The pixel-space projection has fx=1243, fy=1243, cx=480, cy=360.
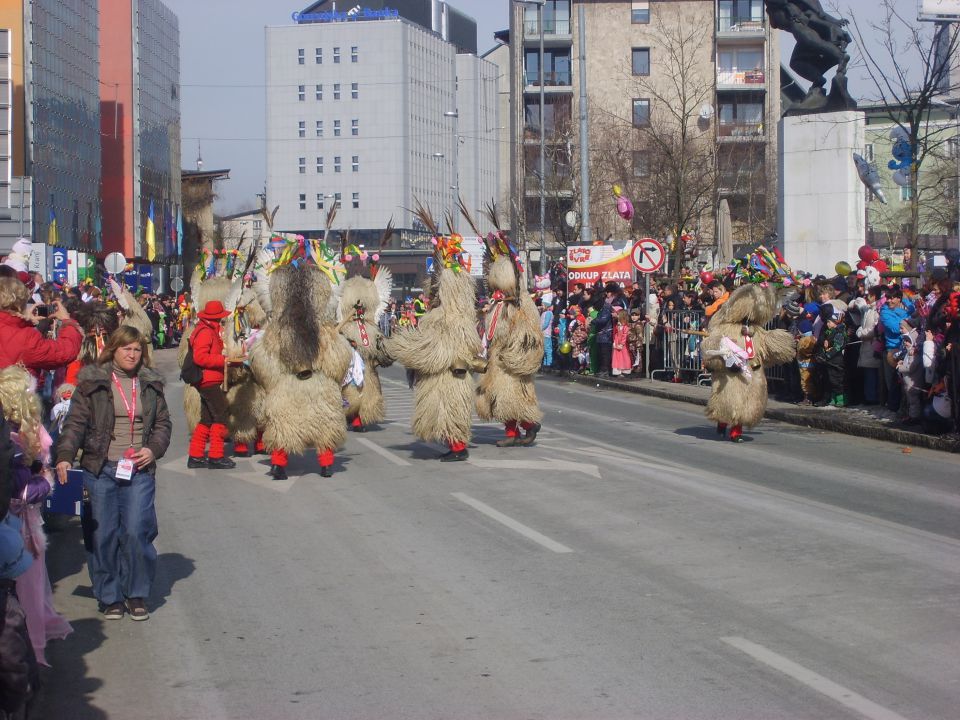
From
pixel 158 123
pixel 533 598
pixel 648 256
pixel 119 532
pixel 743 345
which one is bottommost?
pixel 533 598

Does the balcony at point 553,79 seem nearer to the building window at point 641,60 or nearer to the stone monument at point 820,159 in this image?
the building window at point 641,60

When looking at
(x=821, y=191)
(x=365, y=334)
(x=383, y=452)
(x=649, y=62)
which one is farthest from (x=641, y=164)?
(x=383, y=452)

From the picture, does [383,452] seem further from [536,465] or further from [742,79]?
[742,79]

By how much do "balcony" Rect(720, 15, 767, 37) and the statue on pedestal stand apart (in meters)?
34.8

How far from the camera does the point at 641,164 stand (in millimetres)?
41000

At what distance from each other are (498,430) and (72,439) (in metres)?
10.1

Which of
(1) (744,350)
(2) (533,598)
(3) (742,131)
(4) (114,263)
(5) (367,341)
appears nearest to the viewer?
(2) (533,598)

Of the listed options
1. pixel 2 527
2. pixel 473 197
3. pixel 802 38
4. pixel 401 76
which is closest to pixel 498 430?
pixel 2 527

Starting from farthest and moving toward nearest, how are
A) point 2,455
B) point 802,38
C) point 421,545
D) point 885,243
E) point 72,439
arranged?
point 885,243 → point 802,38 → point 421,545 → point 72,439 → point 2,455

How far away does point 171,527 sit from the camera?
31.8 feet

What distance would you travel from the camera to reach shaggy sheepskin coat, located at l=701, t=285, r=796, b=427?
1477cm

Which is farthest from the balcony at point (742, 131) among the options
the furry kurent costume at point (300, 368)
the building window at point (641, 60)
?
the furry kurent costume at point (300, 368)

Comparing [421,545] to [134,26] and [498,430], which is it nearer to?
[498,430]

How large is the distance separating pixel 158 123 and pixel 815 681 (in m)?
82.1
